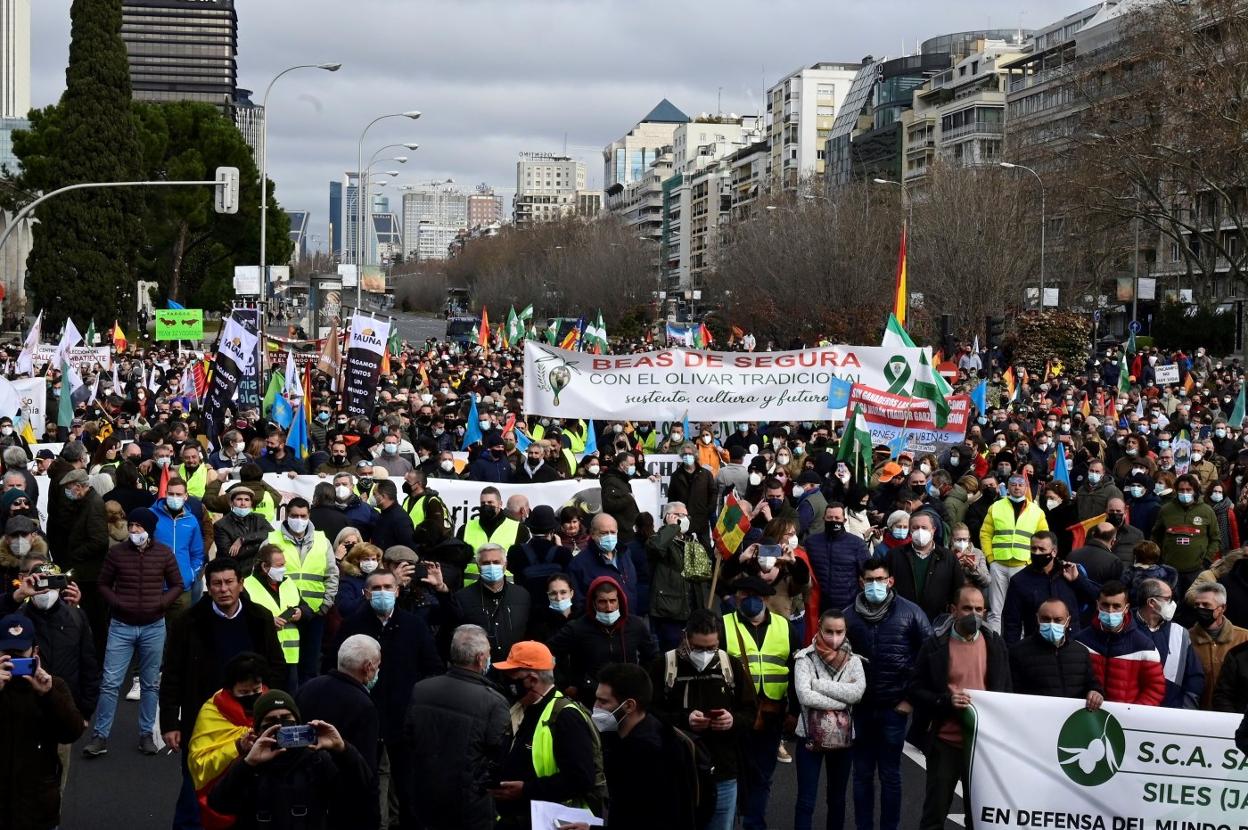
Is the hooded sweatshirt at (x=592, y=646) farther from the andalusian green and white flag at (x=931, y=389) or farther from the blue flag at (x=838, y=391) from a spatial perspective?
the blue flag at (x=838, y=391)

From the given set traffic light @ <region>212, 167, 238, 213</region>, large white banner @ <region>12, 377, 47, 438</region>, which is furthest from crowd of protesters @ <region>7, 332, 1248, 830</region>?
traffic light @ <region>212, 167, 238, 213</region>

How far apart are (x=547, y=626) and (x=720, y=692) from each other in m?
1.88

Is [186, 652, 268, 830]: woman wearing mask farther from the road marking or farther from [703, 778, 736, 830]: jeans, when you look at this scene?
the road marking

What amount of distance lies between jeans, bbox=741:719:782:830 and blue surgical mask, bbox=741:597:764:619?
49 cm

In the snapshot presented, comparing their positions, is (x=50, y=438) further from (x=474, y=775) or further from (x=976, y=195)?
(x=976, y=195)

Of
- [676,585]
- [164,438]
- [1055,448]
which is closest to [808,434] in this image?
[1055,448]

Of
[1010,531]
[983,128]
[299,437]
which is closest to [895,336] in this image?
Result: [1010,531]

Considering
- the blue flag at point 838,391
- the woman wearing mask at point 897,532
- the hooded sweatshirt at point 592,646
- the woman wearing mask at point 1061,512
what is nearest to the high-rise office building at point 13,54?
the blue flag at point 838,391

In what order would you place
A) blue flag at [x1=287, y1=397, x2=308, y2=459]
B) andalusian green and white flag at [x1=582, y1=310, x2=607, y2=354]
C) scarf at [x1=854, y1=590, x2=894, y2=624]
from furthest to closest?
andalusian green and white flag at [x1=582, y1=310, x2=607, y2=354]
blue flag at [x1=287, y1=397, x2=308, y2=459]
scarf at [x1=854, y1=590, x2=894, y2=624]

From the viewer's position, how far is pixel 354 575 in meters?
9.75

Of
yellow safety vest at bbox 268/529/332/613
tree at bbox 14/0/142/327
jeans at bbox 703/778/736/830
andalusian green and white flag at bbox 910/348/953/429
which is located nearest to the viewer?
jeans at bbox 703/778/736/830

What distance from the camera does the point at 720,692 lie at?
6.98 m

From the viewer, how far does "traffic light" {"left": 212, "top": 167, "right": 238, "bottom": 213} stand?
27188mm

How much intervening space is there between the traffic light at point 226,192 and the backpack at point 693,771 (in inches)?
849
